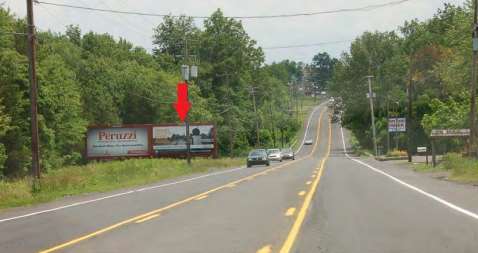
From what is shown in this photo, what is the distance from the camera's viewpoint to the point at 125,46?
114 meters

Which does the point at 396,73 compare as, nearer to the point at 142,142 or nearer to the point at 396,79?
the point at 396,79

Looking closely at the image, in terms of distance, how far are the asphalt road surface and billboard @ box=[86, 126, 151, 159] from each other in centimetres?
4595

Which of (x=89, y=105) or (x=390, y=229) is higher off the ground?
(x=89, y=105)

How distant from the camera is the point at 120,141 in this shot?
69250 mm

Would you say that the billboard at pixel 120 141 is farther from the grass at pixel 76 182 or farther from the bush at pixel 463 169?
the bush at pixel 463 169

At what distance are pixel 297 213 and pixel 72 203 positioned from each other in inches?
328

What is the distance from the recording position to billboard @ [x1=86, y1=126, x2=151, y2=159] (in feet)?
227

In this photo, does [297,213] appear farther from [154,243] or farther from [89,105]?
[89,105]

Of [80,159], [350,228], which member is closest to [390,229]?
[350,228]

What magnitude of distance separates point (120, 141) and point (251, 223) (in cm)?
5611

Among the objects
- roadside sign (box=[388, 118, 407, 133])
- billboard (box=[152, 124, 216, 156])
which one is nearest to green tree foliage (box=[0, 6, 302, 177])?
billboard (box=[152, 124, 216, 156])

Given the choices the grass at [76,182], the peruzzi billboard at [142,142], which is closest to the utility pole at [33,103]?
the grass at [76,182]

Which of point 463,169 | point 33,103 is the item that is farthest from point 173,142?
point 33,103

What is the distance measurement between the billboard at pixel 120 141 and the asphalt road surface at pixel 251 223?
45947 millimetres
